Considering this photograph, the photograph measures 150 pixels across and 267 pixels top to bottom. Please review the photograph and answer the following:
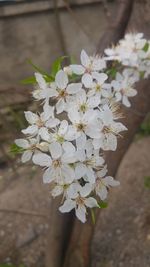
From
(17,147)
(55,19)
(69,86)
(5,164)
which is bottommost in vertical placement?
(5,164)

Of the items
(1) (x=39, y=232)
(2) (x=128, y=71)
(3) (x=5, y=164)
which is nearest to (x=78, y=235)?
(1) (x=39, y=232)

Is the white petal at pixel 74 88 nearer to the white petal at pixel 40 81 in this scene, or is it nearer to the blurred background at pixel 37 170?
the white petal at pixel 40 81

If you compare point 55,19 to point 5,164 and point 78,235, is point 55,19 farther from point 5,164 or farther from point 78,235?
point 78,235

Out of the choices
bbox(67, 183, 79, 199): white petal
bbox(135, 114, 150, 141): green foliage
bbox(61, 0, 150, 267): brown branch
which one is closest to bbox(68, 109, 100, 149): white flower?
bbox(67, 183, 79, 199): white petal

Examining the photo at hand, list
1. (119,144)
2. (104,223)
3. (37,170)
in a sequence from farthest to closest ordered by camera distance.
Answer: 1. (37,170)
2. (104,223)
3. (119,144)

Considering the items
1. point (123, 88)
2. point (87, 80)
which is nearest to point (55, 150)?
point (87, 80)

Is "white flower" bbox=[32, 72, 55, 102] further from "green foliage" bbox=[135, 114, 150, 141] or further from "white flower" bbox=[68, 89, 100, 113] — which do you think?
"green foliage" bbox=[135, 114, 150, 141]

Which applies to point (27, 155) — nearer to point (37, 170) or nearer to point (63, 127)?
point (63, 127)

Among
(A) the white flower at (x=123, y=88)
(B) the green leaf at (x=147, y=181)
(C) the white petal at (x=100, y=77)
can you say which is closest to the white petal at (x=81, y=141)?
(C) the white petal at (x=100, y=77)
